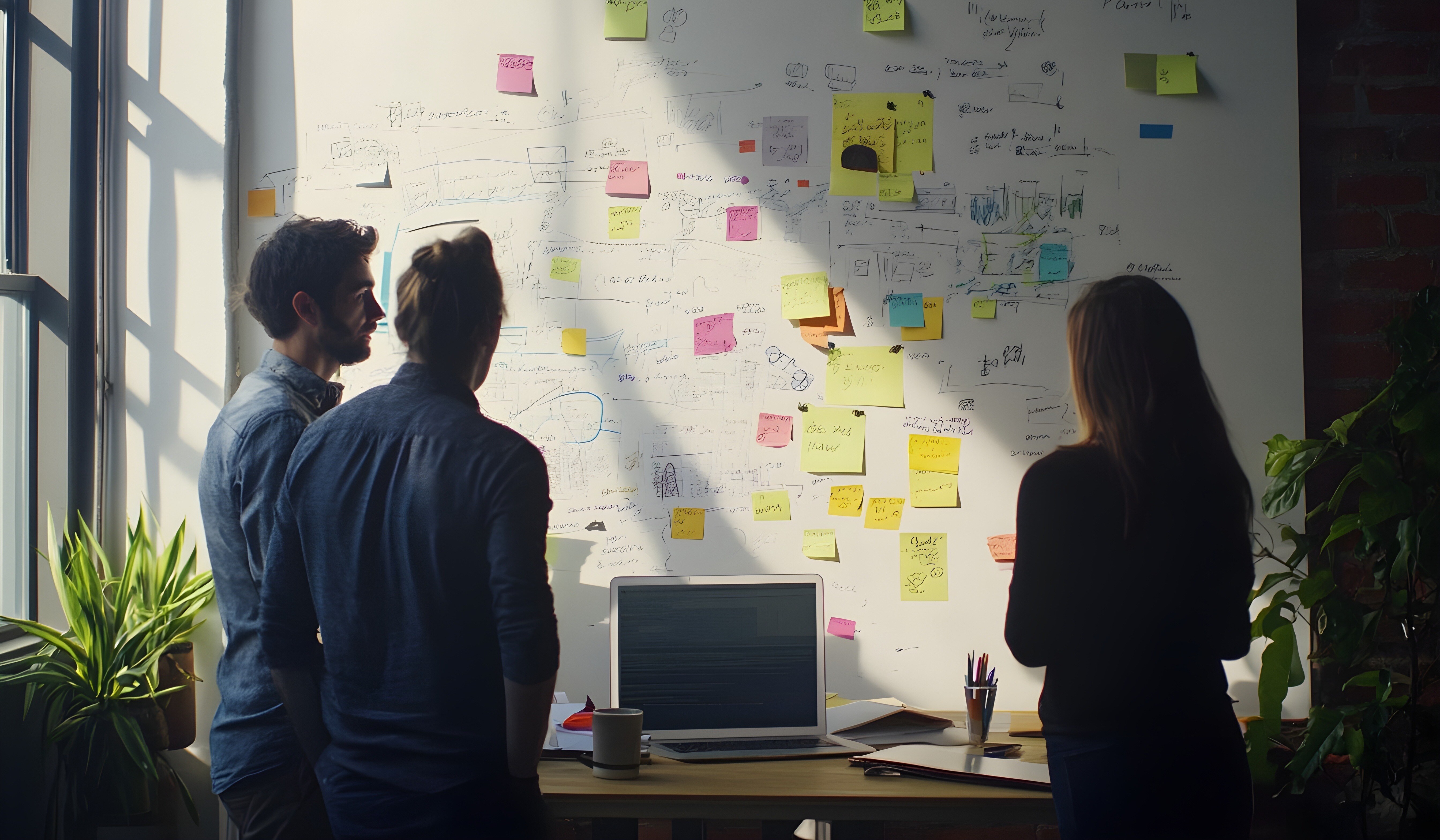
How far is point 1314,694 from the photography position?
2383 mm

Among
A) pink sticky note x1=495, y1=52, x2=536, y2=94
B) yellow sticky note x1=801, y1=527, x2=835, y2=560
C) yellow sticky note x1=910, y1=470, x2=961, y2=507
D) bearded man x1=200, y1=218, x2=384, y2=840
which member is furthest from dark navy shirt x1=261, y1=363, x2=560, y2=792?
pink sticky note x1=495, y1=52, x2=536, y2=94

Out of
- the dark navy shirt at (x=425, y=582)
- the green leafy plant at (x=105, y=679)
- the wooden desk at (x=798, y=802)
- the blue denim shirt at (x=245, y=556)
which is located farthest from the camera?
the green leafy plant at (x=105, y=679)

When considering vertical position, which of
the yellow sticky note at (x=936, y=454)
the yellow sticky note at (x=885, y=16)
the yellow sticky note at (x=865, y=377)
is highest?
the yellow sticky note at (x=885, y=16)

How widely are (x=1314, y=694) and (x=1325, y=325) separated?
0.94 meters

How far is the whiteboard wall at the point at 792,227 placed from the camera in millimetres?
2441

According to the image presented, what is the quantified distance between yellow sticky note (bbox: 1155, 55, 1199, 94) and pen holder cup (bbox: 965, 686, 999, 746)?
1.60m

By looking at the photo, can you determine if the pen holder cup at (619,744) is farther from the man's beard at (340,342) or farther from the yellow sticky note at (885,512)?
the yellow sticky note at (885,512)

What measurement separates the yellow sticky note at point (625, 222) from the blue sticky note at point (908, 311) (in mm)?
703

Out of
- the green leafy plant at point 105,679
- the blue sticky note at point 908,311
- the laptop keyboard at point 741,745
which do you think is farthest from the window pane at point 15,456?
the blue sticky note at point 908,311

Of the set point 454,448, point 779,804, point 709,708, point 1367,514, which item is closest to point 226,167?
point 454,448

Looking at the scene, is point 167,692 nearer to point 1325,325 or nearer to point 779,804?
point 779,804

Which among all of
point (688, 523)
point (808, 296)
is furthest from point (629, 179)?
point (688, 523)

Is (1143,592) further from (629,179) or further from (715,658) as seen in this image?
(629,179)

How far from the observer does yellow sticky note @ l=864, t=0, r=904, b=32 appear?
2480 mm
